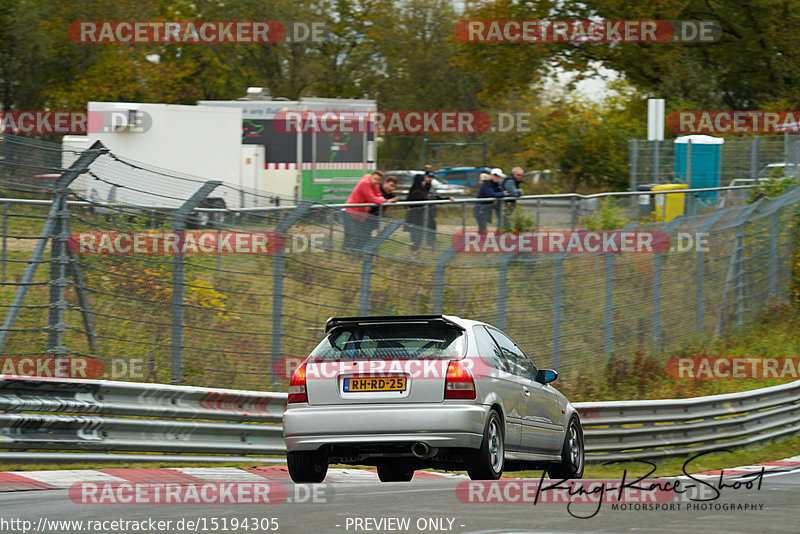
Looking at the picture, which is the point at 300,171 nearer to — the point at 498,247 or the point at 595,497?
the point at 498,247

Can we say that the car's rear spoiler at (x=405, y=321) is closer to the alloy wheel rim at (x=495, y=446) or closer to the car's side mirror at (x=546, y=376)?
the alloy wheel rim at (x=495, y=446)

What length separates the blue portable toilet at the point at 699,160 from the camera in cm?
3044

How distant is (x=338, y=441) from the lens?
360 inches

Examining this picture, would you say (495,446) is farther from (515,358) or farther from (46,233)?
(46,233)

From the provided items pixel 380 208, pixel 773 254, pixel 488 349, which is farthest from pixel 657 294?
pixel 488 349

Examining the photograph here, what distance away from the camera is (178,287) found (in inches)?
512

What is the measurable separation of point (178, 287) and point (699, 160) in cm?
2034

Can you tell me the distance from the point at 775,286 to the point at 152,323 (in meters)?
15.2

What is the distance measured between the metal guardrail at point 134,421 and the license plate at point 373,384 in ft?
9.11

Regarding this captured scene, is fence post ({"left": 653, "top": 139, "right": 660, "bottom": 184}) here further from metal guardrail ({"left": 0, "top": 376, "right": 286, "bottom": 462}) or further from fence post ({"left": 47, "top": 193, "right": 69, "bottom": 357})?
fence post ({"left": 47, "top": 193, "right": 69, "bottom": 357})

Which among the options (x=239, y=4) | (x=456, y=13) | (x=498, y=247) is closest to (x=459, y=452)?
(x=498, y=247)

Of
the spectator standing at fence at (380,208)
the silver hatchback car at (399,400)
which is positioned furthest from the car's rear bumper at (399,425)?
the spectator standing at fence at (380,208)

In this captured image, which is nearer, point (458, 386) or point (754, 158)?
point (458, 386)

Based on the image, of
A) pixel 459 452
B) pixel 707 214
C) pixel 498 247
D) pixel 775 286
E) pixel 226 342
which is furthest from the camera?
pixel 775 286
